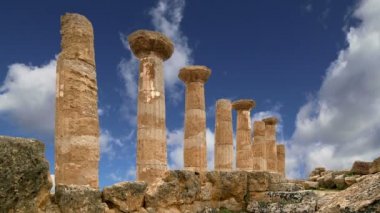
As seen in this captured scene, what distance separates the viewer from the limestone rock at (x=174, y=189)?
8914mm

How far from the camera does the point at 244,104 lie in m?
29.9

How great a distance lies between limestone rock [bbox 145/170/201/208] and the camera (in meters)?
8.91

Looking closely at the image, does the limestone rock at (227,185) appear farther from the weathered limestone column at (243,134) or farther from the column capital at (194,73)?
the weathered limestone column at (243,134)

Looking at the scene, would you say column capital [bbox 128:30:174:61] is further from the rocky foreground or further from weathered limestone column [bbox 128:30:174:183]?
the rocky foreground

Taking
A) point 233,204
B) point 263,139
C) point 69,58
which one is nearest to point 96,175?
point 69,58

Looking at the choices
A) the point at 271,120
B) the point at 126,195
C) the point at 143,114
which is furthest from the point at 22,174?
the point at 271,120

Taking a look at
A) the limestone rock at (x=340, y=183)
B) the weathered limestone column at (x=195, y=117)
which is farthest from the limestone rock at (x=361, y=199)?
the weathered limestone column at (x=195, y=117)

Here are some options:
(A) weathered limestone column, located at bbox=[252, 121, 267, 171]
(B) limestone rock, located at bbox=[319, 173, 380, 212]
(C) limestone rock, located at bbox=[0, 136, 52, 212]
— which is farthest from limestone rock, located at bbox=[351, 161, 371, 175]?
(A) weathered limestone column, located at bbox=[252, 121, 267, 171]

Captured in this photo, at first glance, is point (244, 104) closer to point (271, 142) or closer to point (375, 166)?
point (271, 142)

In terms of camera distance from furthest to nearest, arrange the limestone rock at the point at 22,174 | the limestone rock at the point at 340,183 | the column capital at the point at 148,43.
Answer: the column capital at the point at 148,43
the limestone rock at the point at 340,183
the limestone rock at the point at 22,174

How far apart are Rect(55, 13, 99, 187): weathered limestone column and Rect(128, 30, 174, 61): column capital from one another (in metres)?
4.19

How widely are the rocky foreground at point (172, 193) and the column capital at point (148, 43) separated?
8.71 m

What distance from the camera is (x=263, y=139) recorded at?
33719mm

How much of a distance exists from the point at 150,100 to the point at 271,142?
22244 millimetres
